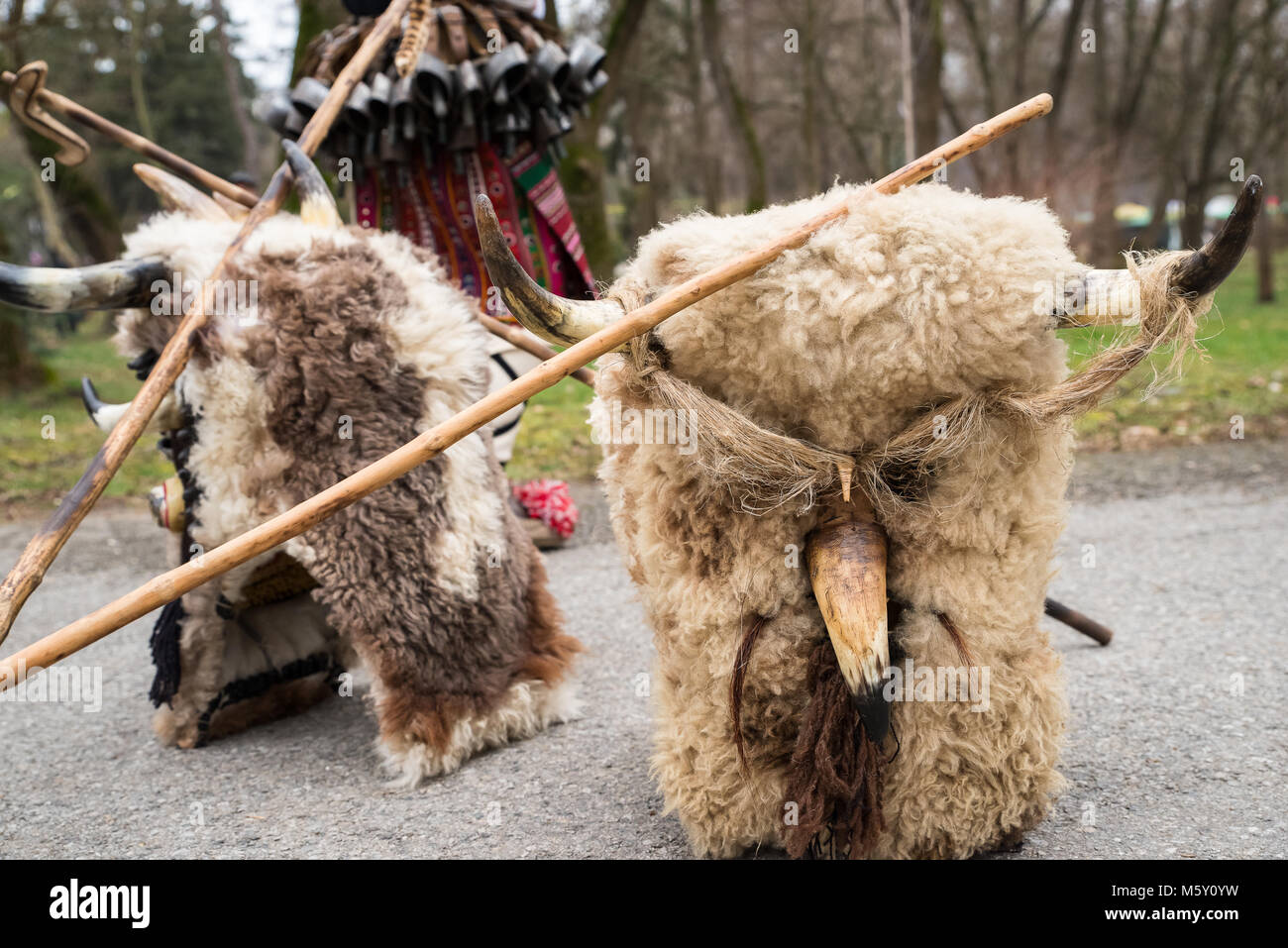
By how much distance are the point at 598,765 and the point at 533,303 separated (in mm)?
1554

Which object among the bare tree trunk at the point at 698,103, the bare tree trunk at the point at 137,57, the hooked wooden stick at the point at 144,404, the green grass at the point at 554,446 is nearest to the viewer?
the hooked wooden stick at the point at 144,404

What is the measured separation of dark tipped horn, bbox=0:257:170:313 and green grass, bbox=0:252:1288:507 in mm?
3968

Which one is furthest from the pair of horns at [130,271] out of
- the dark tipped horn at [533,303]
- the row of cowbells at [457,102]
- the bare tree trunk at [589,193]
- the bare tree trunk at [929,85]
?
the bare tree trunk at [929,85]

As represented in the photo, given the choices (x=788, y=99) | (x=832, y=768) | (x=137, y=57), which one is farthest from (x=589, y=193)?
(x=788, y=99)

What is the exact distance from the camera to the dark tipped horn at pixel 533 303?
195 centimetres

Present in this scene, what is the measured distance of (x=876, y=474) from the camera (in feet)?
7.12

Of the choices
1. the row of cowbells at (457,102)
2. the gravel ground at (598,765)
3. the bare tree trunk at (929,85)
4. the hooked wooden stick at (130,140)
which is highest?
the bare tree trunk at (929,85)

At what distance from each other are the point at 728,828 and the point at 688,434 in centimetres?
87

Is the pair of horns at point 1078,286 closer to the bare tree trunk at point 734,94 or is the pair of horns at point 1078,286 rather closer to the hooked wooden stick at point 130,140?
the hooked wooden stick at point 130,140

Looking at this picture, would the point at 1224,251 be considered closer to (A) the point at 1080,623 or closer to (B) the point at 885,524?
(B) the point at 885,524

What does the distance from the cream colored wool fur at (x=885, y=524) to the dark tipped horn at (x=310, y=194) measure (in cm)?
130
